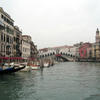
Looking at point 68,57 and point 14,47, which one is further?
point 68,57

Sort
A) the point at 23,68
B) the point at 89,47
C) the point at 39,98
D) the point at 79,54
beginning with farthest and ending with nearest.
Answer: the point at 79,54 → the point at 89,47 → the point at 23,68 → the point at 39,98

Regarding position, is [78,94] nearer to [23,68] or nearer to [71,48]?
[23,68]

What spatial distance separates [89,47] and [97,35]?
7595mm

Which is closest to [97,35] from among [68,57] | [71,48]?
[68,57]

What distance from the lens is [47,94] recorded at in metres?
9.41

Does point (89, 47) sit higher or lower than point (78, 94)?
higher

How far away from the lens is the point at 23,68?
19938mm

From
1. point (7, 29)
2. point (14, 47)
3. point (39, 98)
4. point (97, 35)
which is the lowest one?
point (39, 98)

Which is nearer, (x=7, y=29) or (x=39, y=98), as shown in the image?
(x=39, y=98)

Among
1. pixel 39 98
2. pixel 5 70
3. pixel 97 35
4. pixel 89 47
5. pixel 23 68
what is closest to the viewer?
pixel 39 98

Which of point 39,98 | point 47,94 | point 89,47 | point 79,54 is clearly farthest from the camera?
point 79,54

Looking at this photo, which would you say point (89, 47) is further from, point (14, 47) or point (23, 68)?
point (23, 68)

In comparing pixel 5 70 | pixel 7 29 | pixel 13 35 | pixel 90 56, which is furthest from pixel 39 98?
pixel 90 56

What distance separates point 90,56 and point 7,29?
54448mm
